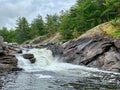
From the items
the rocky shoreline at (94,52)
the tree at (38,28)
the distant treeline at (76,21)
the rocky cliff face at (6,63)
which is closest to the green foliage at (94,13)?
the distant treeline at (76,21)

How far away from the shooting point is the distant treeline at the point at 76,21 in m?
76.8

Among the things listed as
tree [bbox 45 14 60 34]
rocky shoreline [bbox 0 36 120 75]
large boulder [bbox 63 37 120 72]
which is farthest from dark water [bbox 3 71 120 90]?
tree [bbox 45 14 60 34]

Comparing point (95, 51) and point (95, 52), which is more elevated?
point (95, 51)

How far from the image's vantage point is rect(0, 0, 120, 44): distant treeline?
76.8 metres

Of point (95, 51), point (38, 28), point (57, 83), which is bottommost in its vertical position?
point (57, 83)

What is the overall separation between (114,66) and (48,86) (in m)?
18.6

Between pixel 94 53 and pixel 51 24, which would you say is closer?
pixel 94 53

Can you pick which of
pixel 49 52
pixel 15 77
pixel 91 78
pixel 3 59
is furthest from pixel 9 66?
pixel 49 52

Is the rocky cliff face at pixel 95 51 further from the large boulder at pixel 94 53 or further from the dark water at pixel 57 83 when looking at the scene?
the dark water at pixel 57 83

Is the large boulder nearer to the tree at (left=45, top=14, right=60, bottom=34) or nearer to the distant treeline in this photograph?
the distant treeline

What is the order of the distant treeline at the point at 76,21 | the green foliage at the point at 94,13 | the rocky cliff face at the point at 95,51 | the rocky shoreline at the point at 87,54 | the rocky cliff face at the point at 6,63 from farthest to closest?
the distant treeline at the point at 76,21 < the green foliage at the point at 94,13 < the rocky cliff face at the point at 95,51 < the rocky shoreline at the point at 87,54 < the rocky cliff face at the point at 6,63

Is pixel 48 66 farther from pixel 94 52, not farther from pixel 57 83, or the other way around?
pixel 57 83

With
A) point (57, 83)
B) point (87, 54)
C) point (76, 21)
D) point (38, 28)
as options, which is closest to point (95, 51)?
point (87, 54)

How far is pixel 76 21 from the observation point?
86.8m
